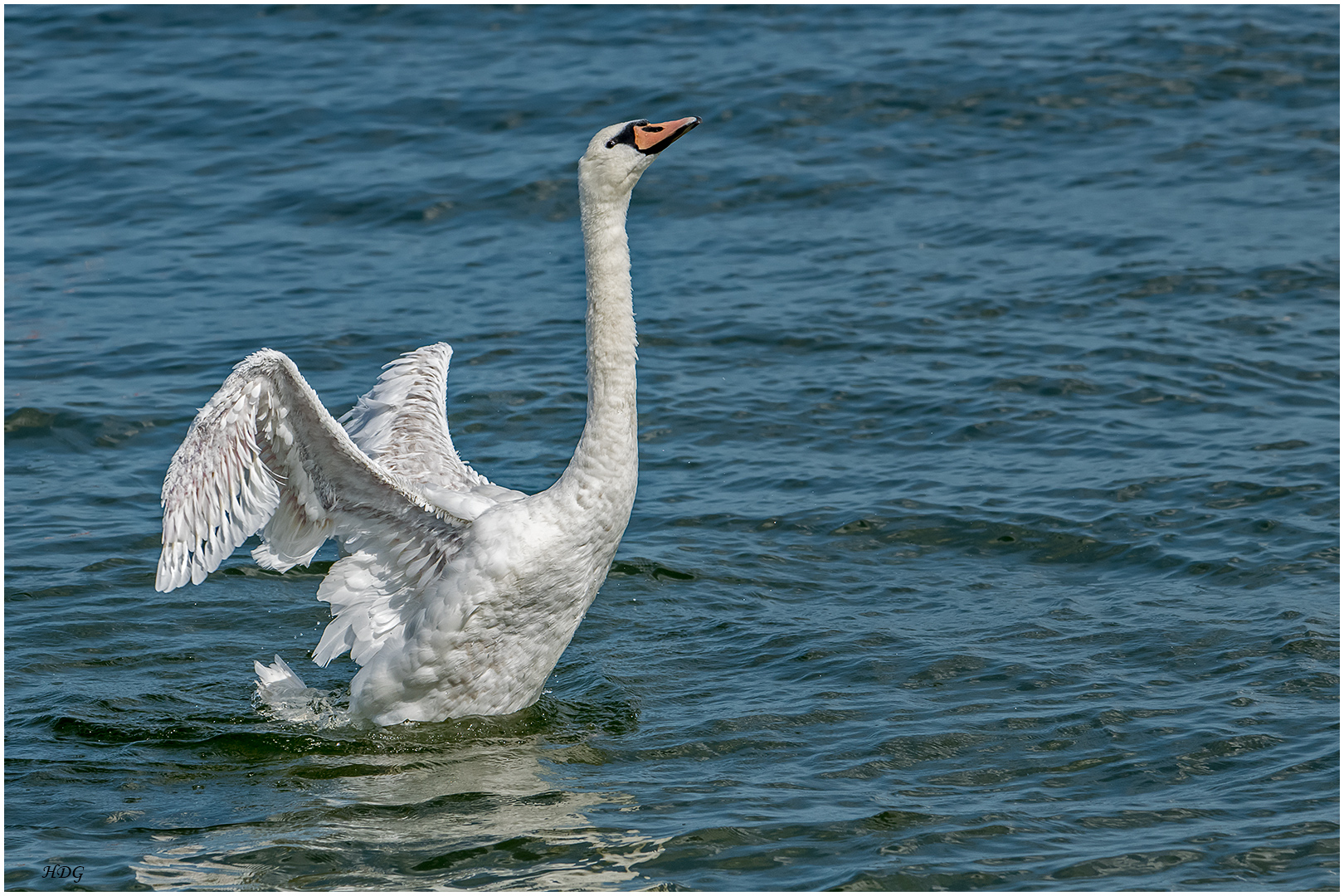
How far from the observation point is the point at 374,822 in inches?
309

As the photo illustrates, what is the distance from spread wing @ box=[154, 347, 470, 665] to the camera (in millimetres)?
8148

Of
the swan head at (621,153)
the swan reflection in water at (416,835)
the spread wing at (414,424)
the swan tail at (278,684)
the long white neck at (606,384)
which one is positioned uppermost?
the swan head at (621,153)

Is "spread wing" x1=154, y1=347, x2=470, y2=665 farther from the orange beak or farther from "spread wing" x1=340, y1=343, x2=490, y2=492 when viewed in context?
the orange beak

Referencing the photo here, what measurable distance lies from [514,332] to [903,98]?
7098mm

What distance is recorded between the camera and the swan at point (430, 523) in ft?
26.9

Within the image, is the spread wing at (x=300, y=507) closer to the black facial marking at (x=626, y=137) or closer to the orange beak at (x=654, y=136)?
the black facial marking at (x=626, y=137)

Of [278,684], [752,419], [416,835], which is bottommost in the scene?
[416,835]

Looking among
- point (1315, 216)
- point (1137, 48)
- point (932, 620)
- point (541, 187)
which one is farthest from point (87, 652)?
point (1137, 48)

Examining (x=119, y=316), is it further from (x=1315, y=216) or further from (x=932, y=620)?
(x=1315, y=216)

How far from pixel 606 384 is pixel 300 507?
184 centimetres

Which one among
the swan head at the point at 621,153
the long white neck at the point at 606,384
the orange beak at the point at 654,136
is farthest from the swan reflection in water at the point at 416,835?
the orange beak at the point at 654,136

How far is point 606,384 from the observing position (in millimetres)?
8312

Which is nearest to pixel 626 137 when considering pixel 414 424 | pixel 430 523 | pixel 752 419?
pixel 430 523

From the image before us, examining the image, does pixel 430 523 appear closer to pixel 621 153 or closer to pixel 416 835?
pixel 416 835
